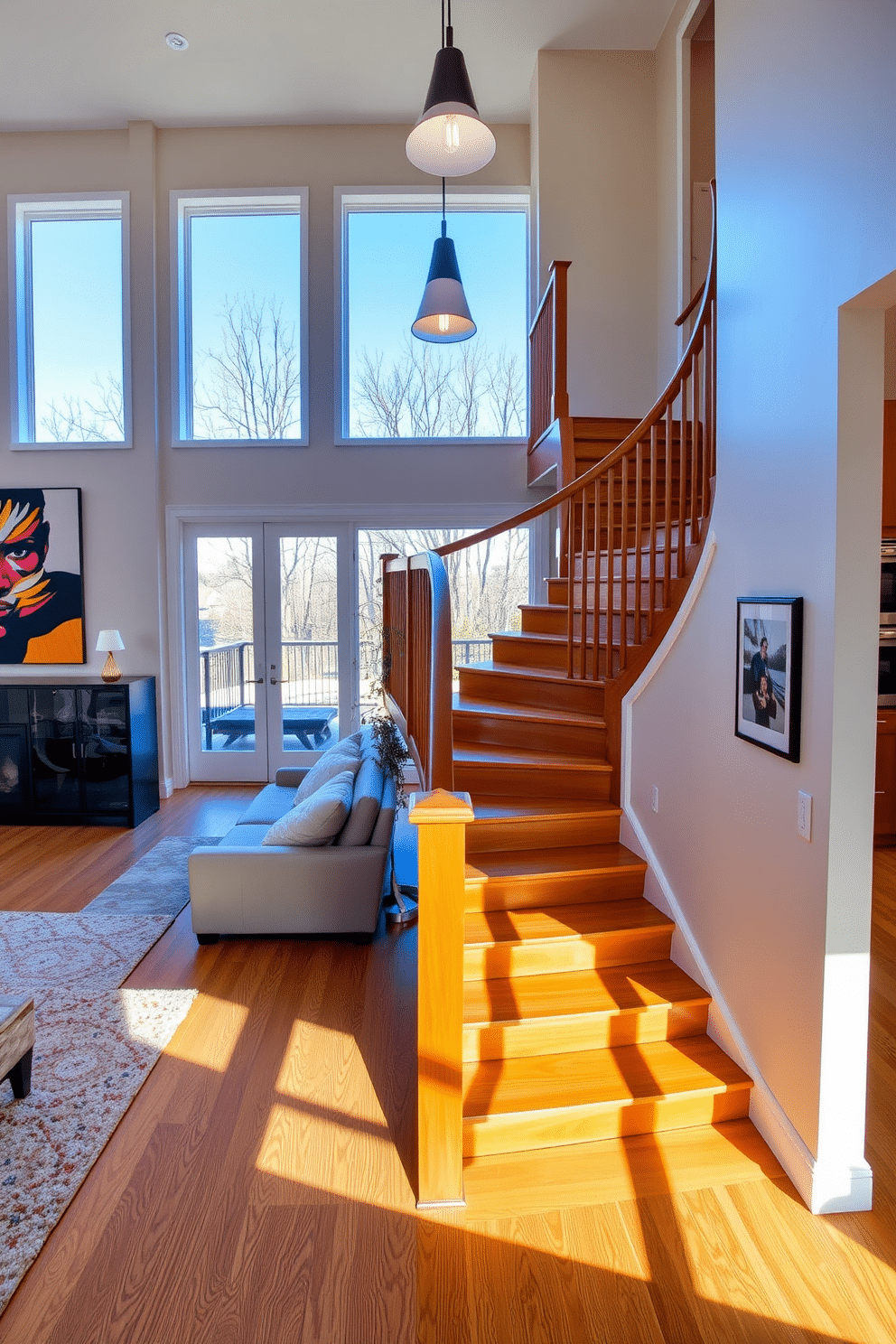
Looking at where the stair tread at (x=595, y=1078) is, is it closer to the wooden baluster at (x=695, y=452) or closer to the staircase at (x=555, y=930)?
the staircase at (x=555, y=930)

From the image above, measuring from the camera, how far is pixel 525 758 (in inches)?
145

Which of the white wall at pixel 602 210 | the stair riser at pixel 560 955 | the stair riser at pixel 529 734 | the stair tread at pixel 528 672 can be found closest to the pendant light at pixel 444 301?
the white wall at pixel 602 210

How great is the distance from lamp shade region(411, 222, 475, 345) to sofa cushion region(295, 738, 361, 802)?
2.65m

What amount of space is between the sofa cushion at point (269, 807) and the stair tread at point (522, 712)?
4.10ft

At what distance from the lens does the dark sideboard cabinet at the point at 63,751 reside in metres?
5.88

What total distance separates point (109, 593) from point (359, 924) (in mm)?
4020

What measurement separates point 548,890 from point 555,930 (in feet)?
0.73

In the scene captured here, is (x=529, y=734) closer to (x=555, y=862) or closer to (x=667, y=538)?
(x=555, y=862)

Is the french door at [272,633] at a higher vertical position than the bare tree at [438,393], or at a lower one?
lower

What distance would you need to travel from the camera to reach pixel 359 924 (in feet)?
12.4

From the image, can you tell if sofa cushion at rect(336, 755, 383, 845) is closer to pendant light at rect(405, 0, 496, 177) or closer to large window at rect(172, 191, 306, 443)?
pendant light at rect(405, 0, 496, 177)

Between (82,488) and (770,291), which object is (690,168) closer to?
(770,291)

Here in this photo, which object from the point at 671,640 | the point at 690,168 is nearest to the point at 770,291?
the point at 671,640

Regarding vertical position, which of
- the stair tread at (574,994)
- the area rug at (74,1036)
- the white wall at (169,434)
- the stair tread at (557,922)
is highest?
the white wall at (169,434)
